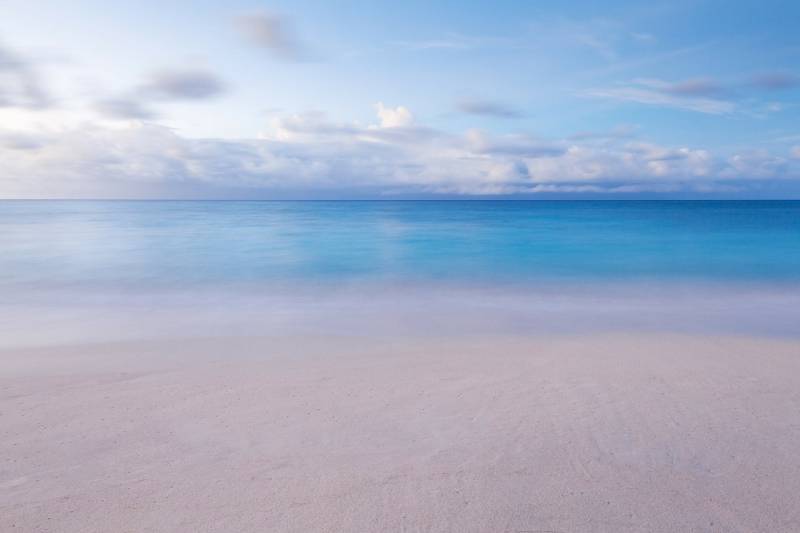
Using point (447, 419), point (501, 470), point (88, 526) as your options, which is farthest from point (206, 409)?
point (501, 470)

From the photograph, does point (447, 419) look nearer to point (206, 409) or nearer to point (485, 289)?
point (206, 409)

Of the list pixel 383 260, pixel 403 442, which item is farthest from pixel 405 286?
pixel 403 442

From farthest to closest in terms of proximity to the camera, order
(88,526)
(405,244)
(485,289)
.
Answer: (405,244), (485,289), (88,526)

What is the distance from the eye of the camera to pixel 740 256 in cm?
2475

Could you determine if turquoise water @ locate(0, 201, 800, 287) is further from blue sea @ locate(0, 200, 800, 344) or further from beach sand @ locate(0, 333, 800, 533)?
beach sand @ locate(0, 333, 800, 533)

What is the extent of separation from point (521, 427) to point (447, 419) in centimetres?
75

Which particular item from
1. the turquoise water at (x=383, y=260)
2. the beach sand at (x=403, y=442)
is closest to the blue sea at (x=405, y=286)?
the turquoise water at (x=383, y=260)

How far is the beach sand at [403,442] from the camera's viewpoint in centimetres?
390

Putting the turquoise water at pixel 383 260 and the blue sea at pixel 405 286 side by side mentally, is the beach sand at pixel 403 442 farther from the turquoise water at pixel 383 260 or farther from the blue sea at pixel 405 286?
the turquoise water at pixel 383 260

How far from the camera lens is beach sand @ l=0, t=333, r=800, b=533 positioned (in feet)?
12.8

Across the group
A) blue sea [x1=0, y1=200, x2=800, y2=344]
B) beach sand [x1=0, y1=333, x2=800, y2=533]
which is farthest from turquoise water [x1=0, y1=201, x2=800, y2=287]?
beach sand [x1=0, y1=333, x2=800, y2=533]

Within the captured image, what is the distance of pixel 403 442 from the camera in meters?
4.93

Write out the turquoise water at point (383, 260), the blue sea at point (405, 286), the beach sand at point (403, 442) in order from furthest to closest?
1. the turquoise water at point (383, 260)
2. the blue sea at point (405, 286)
3. the beach sand at point (403, 442)

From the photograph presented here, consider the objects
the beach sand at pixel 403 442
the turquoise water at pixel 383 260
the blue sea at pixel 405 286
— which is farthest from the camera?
the turquoise water at pixel 383 260
